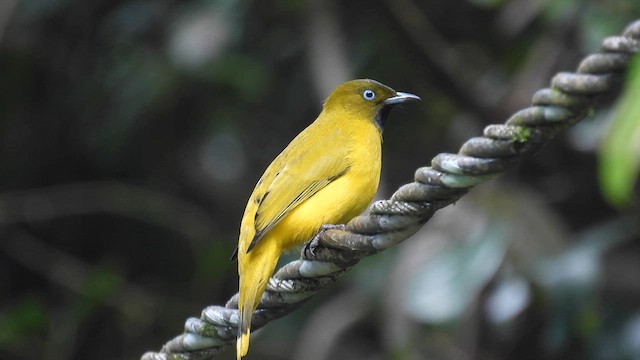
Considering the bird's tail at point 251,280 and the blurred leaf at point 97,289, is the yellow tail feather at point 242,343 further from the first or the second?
the blurred leaf at point 97,289

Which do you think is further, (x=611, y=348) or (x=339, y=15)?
(x=339, y=15)

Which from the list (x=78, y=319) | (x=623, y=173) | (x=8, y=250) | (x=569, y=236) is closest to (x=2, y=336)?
(x=78, y=319)

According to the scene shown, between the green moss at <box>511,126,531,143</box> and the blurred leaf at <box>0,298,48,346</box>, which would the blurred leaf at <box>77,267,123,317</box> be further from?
the green moss at <box>511,126,531,143</box>

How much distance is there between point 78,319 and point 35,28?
219 centimetres

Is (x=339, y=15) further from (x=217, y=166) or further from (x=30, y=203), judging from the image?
(x=30, y=203)

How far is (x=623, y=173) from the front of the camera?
2.63 metres

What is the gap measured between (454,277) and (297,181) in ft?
3.71

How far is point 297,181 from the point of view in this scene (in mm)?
4004

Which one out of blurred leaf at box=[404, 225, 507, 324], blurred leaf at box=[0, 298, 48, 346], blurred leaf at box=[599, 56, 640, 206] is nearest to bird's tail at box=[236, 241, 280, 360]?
blurred leaf at box=[404, 225, 507, 324]

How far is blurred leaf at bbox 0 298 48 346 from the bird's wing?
235 centimetres

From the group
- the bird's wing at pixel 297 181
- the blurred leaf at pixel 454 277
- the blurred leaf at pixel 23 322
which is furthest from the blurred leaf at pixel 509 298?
the blurred leaf at pixel 23 322

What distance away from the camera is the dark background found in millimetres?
5082

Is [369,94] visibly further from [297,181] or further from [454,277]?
[297,181]

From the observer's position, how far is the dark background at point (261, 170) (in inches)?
200
